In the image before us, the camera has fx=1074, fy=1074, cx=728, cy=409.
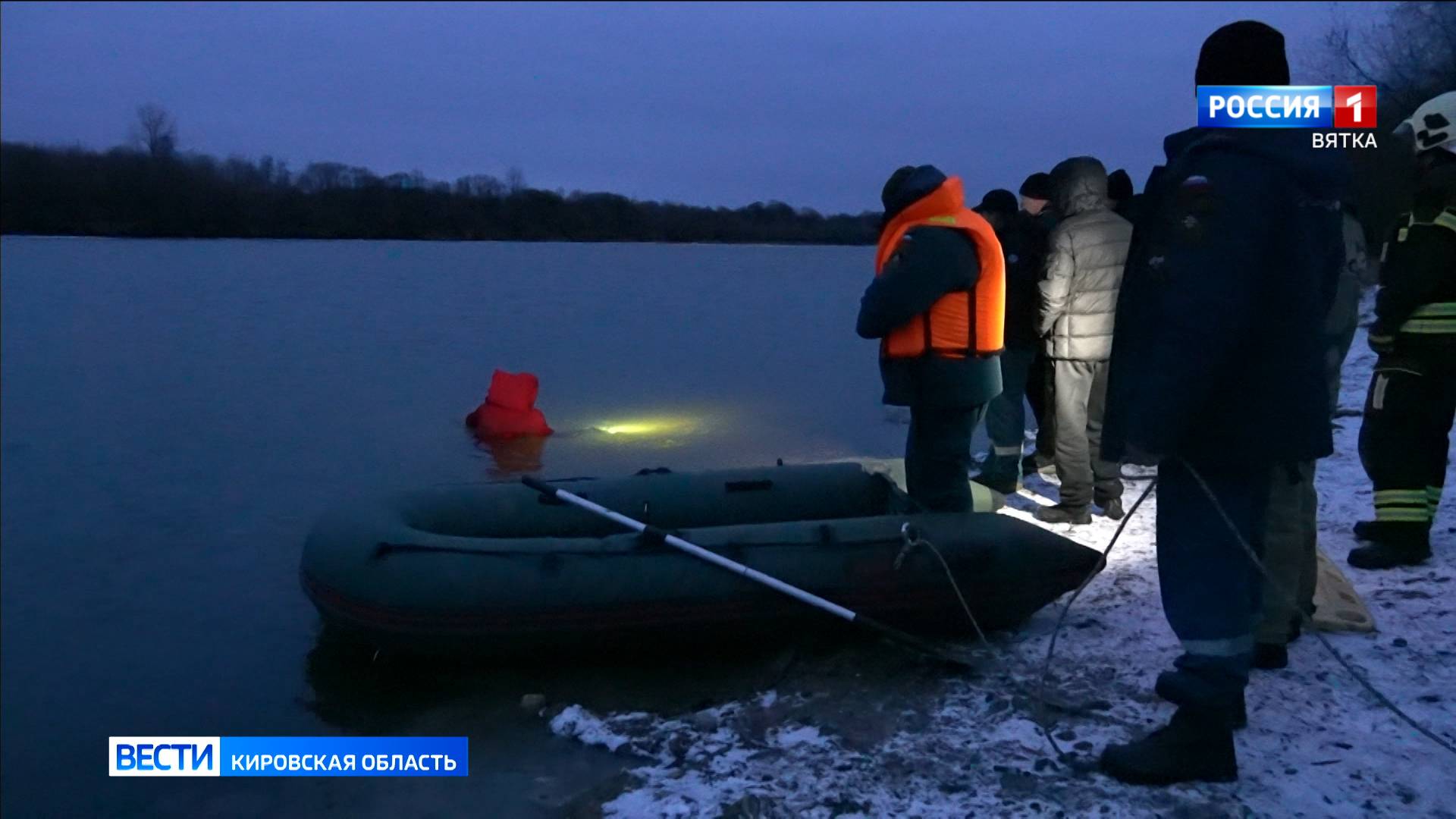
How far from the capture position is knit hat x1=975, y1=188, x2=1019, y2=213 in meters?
5.16

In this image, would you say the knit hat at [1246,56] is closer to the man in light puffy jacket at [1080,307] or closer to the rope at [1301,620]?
the rope at [1301,620]

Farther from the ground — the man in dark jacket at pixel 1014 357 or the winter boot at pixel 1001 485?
the man in dark jacket at pixel 1014 357

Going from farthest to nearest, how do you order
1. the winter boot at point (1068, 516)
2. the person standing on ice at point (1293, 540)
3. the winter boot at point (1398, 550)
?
the winter boot at point (1068, 516), the winter boot at point (1398, 550), the person standing on ice at point (1293, 540)

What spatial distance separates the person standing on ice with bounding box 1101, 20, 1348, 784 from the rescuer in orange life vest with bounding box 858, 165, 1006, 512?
3.61 ft

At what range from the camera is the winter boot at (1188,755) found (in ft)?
7.44

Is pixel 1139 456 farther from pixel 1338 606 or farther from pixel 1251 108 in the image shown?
pixel 1338 606

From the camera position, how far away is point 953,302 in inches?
136

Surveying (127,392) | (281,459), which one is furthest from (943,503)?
(127,392)

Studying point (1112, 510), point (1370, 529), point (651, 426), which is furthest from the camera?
point (651, 426)

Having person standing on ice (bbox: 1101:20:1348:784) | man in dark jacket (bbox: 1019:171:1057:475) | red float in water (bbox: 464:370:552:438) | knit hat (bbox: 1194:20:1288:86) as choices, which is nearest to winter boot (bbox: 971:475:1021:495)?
man in dark jacket (bbox: 1019:171:1057:475)

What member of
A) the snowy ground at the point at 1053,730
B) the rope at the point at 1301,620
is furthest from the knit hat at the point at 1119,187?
the rope at the point at 1301,620

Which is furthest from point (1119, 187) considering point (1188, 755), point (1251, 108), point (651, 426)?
point (651, 426)

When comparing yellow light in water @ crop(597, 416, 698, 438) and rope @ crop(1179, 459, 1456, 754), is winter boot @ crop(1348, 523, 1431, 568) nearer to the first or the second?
rope @ crop(1179, 459, 1456, 754)

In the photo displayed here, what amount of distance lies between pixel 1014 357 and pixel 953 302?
5.59 ft
